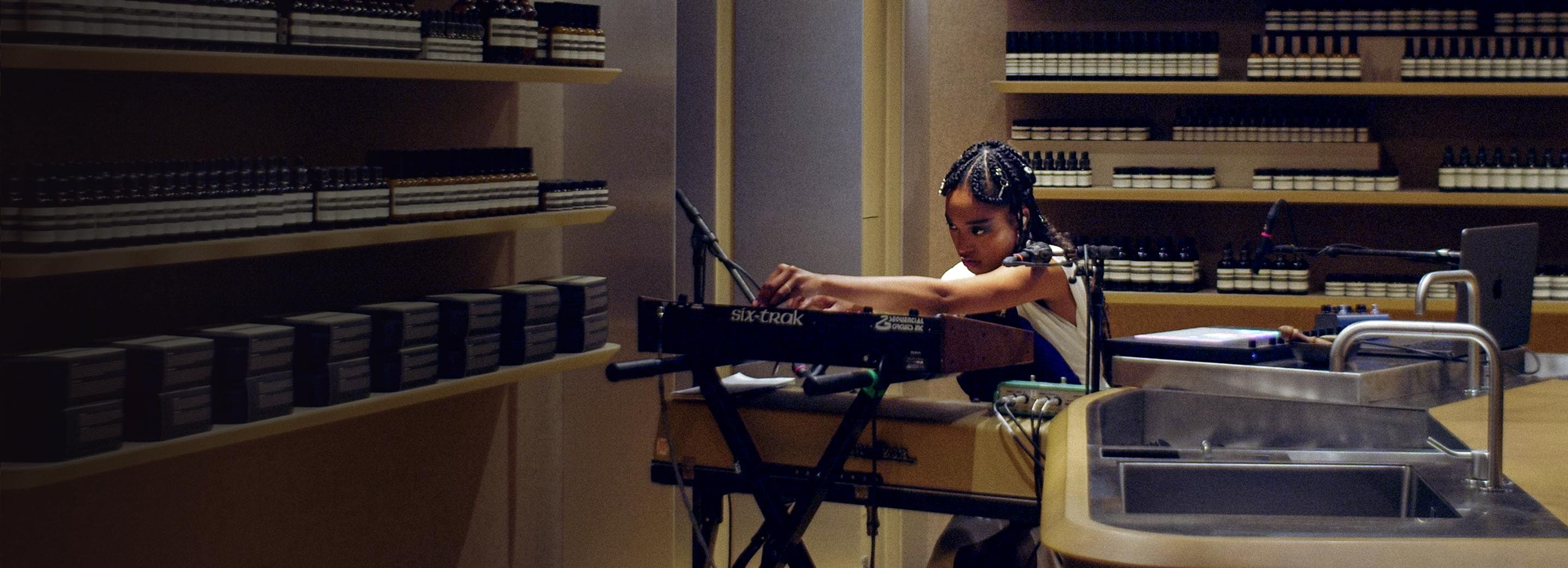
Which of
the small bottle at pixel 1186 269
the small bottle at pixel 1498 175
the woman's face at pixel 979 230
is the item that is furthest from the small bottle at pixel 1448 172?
the woman's face at pixel 979 230

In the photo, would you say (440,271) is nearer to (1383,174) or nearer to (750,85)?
(750,85)

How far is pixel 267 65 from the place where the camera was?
2.41m

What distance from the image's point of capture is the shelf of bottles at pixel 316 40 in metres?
2.12

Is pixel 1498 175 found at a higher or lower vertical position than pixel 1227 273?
higher

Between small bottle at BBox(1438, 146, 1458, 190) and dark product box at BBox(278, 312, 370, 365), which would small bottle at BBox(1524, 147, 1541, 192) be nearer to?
small bottle at BBox(1438, 146, 1458, 190)

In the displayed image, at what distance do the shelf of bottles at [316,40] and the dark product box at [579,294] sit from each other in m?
0.44

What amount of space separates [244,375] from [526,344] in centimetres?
75

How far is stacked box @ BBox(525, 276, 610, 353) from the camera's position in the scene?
322 cm

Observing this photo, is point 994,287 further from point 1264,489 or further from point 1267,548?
point 1267,548

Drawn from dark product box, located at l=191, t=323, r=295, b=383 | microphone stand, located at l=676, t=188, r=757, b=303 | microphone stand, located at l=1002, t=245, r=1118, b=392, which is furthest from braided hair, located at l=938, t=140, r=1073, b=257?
dark product box, located at l=191, t=323, r=295, b=383

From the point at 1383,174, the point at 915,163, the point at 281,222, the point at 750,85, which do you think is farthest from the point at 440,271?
the point at 1383,174

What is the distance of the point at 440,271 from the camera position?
3.27 m

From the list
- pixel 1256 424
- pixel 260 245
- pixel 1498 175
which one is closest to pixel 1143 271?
pixel 1498 175

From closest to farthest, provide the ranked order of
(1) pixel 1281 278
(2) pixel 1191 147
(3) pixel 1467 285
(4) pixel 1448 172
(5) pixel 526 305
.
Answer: (3) pixel 1467 285
(5) pixel 526 305
(4) pixel 1448 172
(1) pixel 1281 278
(2) pixel 1191 147
